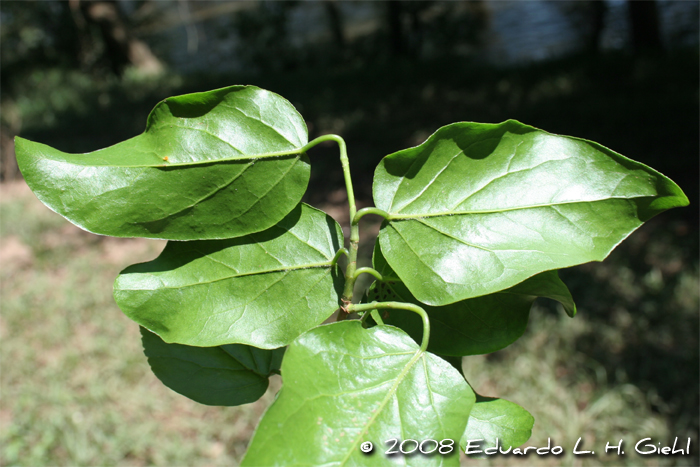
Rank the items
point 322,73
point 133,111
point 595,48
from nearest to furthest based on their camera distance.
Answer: point 595,48 < point 133,111 < point 322,73

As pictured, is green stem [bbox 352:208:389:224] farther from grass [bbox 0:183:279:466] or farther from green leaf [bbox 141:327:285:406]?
grass [bbox 0:183:279:466]

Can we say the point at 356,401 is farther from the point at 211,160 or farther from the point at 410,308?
the point at 211,160

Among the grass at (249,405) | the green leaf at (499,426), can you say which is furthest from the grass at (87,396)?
the green leaf at (499,426)

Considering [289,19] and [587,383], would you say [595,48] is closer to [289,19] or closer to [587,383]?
[289,19]

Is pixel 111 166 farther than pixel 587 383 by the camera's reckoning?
No

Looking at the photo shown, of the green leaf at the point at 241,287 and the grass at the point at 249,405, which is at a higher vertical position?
the green leaf at the point at 241,287

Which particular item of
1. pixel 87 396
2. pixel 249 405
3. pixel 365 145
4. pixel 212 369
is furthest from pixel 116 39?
pixel 212 369

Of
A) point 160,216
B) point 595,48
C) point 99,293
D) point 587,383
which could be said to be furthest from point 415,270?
point 595,48

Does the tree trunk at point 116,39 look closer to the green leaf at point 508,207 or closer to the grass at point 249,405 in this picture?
the grass at point 249,405
